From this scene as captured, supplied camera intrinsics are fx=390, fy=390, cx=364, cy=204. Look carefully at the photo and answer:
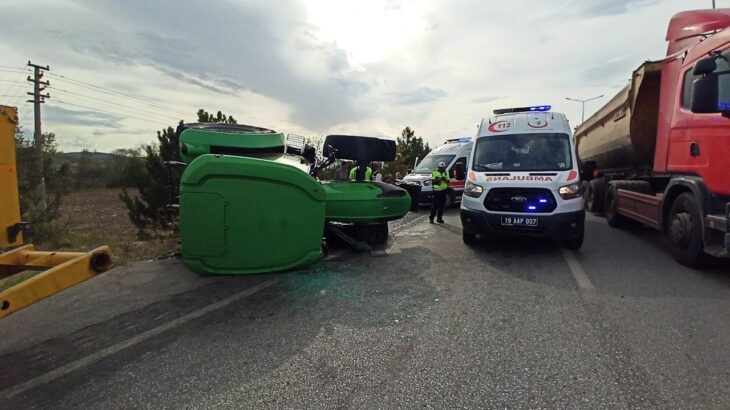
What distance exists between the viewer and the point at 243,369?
2.91 metres

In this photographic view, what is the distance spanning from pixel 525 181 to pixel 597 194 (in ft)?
20.1

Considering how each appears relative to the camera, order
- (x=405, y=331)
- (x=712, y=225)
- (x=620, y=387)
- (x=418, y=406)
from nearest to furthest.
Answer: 1. (x=418, y=406)
2. (x=620, y=387)
3. (x=405, y=331)
4. (x=712, y=225)

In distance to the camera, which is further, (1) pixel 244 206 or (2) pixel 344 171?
(2) pixel 344 171

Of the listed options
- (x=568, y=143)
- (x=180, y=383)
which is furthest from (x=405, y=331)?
(x=568, y=143)

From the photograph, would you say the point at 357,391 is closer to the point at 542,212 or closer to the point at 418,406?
Answer: the point at 418,406

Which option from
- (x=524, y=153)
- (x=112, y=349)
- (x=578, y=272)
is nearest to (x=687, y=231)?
(x=578, y=272)

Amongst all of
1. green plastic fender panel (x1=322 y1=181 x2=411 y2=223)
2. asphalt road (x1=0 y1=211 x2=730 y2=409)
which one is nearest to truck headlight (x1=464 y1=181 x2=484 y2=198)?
green plastic fender panel (x1=322 y1=181 x2=411 y2=223)

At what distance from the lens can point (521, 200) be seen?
246 inches

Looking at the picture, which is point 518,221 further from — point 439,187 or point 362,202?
point 439,187

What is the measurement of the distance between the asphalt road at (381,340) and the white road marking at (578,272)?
0.04 meters

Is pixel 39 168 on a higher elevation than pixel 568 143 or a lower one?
lower

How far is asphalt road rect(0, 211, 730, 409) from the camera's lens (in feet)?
8.48

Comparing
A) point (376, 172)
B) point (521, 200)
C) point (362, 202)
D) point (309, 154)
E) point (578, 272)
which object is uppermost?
point (309, 154)

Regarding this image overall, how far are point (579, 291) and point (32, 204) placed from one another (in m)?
11.3
